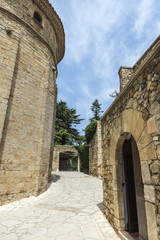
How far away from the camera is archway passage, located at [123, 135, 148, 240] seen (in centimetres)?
233

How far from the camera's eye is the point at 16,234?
2.66 m

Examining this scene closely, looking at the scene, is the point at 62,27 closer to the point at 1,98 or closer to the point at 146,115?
the point at 1,98

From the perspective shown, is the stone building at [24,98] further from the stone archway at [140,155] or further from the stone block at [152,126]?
the stone block at [152,126]

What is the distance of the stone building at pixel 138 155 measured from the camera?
177 cm

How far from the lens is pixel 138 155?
261 cm

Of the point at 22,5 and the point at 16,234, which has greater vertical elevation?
the point at 22,5

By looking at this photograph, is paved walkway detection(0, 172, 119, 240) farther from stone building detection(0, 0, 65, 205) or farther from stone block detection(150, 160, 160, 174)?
stone block detection(150, 160, 160, 174)

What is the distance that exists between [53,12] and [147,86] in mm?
8349

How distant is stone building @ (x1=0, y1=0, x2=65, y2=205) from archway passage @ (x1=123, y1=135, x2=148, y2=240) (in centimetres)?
398

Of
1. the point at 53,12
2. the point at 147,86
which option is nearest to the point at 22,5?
the point at 53,12

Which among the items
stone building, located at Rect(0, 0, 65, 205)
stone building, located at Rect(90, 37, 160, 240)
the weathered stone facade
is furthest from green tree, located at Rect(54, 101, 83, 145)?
stone building, located at Rect(90, 37, 160, 240)

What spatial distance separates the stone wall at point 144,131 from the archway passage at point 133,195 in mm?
142

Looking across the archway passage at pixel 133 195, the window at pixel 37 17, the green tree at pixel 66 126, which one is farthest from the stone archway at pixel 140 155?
the green tree at pixel 66 126

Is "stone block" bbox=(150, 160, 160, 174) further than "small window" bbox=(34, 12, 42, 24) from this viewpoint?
No
